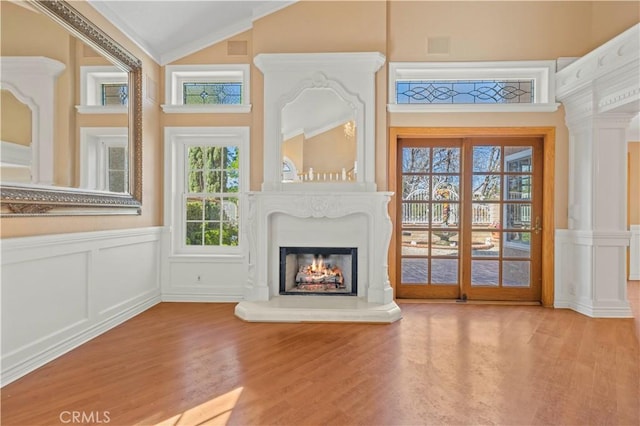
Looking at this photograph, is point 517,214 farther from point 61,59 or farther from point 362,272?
point 61,59

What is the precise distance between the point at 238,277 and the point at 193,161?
1686 millimetres

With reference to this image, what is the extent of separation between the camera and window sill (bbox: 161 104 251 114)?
4352mm

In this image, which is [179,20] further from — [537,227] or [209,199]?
[537,227]

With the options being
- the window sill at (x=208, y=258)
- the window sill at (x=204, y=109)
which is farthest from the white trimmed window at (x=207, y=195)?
the window sill at (x=204, y=109)

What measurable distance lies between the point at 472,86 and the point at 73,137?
4.44 m

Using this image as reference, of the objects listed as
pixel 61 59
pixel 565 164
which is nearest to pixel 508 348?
pixel 565 164

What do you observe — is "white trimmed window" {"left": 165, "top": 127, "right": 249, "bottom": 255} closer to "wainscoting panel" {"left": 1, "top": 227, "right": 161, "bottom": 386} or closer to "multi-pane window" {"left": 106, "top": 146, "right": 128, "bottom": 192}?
"wainscoting panel" {"left": 1, "top": 227, "right": 161, "bottom": 386}

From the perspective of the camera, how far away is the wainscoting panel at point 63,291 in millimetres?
2348

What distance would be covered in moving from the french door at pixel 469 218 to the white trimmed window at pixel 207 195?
2.21 m

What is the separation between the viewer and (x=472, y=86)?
14.3 ft

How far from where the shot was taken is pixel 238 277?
4.43 metres

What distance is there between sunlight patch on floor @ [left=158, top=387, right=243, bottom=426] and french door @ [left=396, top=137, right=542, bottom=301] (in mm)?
2910

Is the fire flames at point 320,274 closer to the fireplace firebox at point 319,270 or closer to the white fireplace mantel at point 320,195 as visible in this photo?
the fireplace firebox at point 319,270

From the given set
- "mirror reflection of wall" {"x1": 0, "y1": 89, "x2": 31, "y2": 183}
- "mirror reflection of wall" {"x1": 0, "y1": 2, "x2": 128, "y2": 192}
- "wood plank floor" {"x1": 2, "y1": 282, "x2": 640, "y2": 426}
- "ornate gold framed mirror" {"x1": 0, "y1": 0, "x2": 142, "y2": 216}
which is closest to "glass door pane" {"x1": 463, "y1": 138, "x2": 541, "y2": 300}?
"wood plank floor" {"x1": 2, "y1": 282, "x2": 640, "y2": 426}
